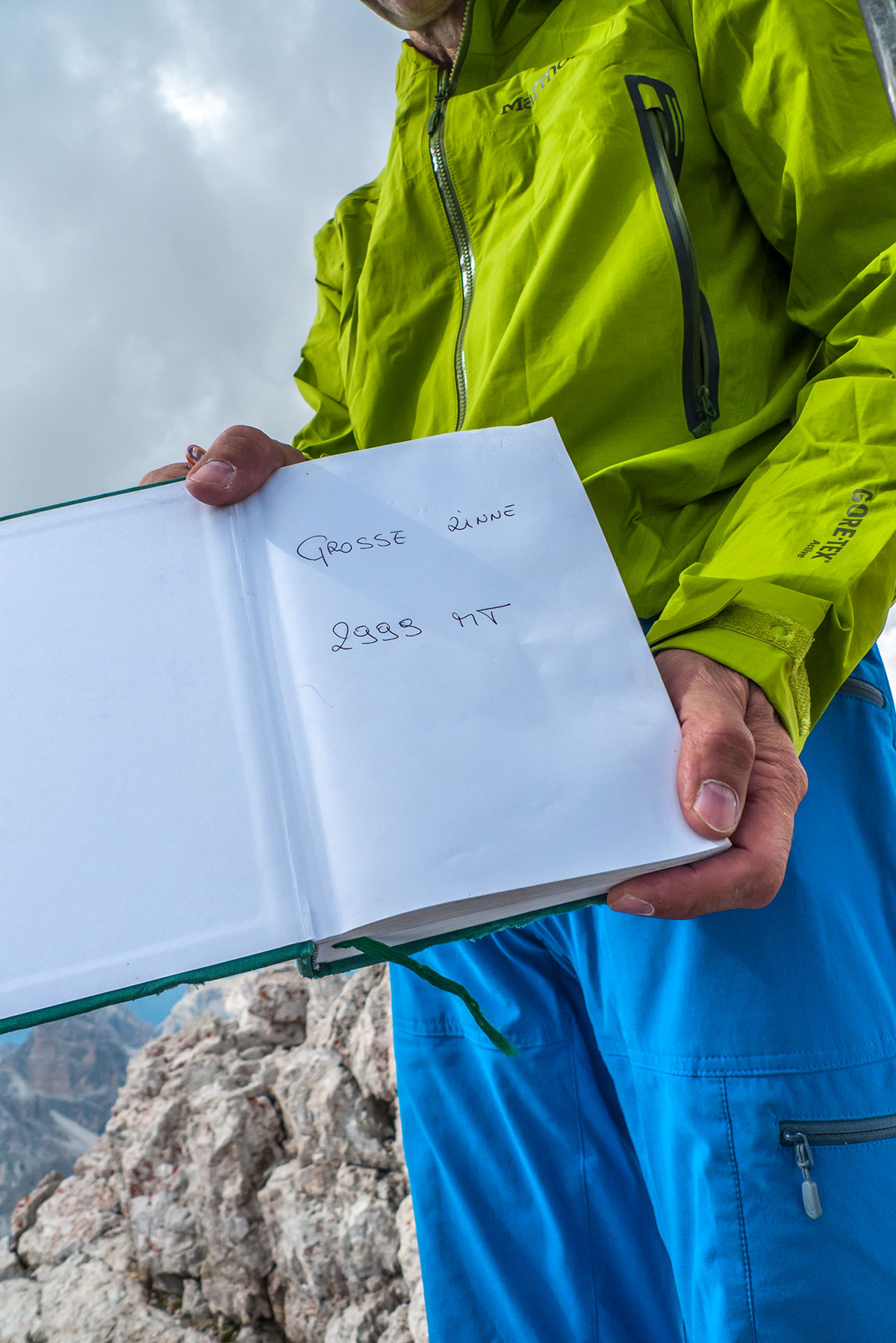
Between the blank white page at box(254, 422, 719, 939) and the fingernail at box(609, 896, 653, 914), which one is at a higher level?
the blank white page at box(254, 422, 719, 939)

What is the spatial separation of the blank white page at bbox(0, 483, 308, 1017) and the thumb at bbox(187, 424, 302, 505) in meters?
0.02

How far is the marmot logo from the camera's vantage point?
3.51 ft

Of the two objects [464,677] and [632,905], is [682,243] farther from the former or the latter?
[632,905]

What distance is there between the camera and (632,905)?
572mm

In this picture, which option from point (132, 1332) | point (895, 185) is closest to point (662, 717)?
point (895, 185)

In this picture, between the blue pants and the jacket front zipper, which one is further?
the jacket front zipper

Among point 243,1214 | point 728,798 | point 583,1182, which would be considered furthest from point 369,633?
point 243,1214

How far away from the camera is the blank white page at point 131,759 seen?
542mm

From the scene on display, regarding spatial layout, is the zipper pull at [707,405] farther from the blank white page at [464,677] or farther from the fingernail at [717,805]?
the fingernail at [717,805]

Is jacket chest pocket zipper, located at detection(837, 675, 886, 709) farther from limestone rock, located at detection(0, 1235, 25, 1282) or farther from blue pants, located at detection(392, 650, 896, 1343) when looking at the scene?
limestone rock, located at detection(0, 1235, 25, 1282)

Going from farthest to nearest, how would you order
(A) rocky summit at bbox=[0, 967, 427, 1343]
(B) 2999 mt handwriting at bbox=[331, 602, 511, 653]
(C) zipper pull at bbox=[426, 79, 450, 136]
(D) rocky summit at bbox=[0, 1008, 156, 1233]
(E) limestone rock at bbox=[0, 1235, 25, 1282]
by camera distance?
(D) rocky summit at bbox=[0, 1008, 156, 1233], (E) limestone rock at bbox=[0, 1235, 25, 1282], (A) rocky summit at bbox=[0, 967, 427, 1343], (C) zipper pull at bbox=[426, 79, 450, 136], (B) 2999 mt handwriting at bbox=[331, 602, 511, 653]

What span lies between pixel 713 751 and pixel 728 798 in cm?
4

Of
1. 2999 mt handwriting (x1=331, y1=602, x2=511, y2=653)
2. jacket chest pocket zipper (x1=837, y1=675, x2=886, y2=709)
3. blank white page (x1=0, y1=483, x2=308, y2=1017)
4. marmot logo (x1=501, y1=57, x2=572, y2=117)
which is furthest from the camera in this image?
marmot logo (x1=501, y1=57, x2=572, y2=117)

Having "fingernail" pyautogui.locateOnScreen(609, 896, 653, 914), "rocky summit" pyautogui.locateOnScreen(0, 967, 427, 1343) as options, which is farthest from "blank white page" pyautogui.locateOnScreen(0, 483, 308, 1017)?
"rocky summit" pyautogui.locateOnScreen(0, 967, 427, 1343)
